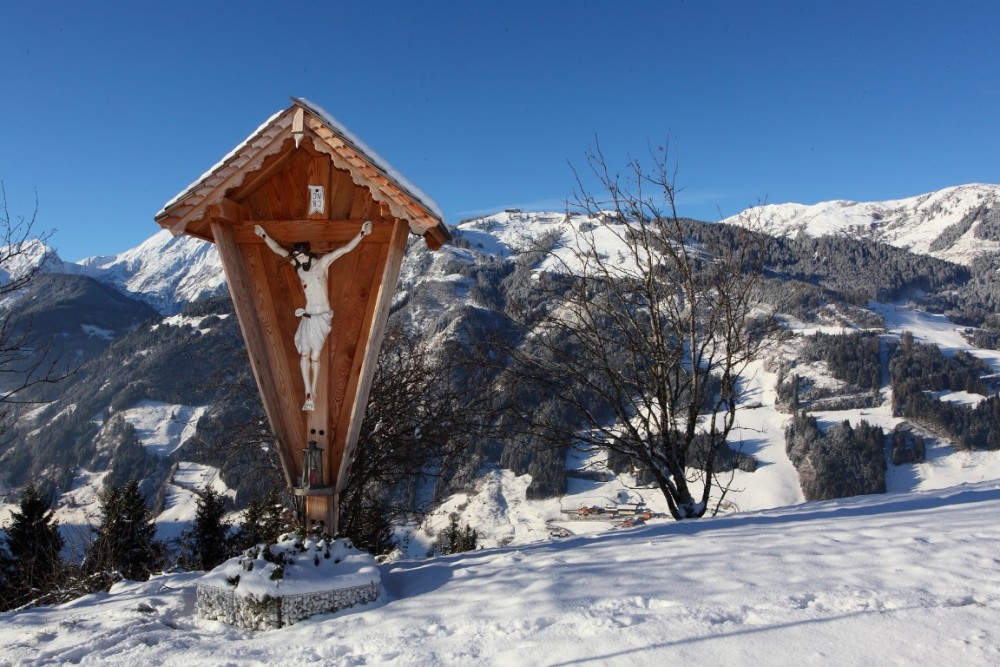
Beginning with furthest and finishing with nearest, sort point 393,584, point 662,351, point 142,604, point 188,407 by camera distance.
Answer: point 188,407, point 662,351, point 393,584, point 142,604

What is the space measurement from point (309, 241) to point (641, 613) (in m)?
4.96

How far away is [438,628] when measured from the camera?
14.7 feet

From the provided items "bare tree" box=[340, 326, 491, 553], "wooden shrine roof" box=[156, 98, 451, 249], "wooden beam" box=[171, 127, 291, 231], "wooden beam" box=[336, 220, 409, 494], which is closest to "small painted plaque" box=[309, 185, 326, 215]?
"wooden shrine roof" box=[156, 98, 451, 249]

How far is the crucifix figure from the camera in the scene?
6879 millimetres

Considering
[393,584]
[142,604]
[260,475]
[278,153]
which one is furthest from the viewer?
[260,475]

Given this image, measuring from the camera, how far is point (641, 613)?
4324 mm

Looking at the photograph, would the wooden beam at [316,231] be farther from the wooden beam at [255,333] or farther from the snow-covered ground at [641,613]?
the snow-covered ground at [641,613]

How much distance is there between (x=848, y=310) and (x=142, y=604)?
21891 cm

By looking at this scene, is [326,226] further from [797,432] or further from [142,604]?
[797,432]

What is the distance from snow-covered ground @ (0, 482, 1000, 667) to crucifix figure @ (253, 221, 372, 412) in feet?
7.56

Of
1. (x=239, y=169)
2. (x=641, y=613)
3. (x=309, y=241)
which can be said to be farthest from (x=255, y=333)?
(x=641, y=613)

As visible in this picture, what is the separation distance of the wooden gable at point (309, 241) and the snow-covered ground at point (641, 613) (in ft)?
5.93

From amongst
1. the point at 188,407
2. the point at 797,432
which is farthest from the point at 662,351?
the point at 188,407

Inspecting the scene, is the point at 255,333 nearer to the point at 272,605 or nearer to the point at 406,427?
the point at 272,605
